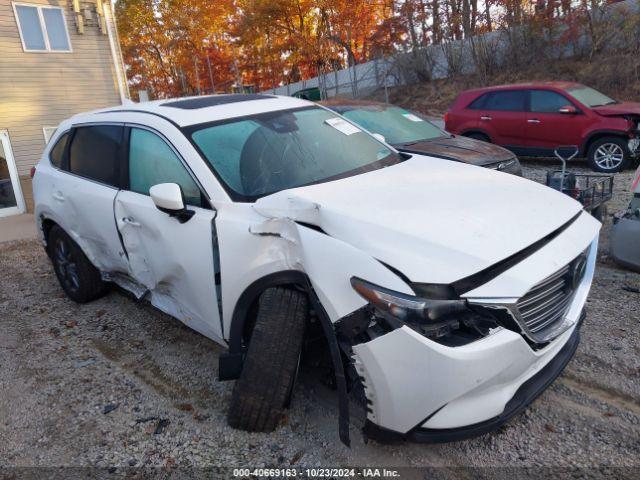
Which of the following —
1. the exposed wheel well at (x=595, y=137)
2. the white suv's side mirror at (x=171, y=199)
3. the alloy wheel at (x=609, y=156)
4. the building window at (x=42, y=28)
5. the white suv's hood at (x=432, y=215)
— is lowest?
the alloy wheel at (x=609, y=156)

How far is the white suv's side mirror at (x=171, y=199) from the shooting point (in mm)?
2871

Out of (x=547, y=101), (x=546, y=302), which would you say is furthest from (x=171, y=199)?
Result: (x=547, y=101)

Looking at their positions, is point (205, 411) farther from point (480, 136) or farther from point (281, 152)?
point (480, 136)

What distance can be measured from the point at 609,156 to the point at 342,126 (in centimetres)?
689

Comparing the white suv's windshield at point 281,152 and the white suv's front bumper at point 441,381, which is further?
the white suv's windshield at point 281,152

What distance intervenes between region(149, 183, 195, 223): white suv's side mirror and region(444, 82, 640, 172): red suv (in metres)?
8.20

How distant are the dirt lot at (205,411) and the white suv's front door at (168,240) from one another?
498 mm

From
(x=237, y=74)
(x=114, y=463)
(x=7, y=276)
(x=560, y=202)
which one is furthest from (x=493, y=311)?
(x=237, y=74)

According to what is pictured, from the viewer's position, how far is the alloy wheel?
8570 millimetres

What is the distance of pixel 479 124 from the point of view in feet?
33.3

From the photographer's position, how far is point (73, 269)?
473 cm

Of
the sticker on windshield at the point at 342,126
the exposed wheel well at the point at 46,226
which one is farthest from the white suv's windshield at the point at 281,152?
the exposed wheel well at the point at 46,226

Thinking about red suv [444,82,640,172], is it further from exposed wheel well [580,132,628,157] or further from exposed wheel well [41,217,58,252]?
exposed wheel well [41,217,58,252]

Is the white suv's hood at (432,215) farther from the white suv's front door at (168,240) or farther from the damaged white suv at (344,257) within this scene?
the white suv's front door at (168,240)
